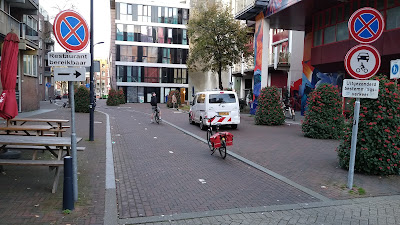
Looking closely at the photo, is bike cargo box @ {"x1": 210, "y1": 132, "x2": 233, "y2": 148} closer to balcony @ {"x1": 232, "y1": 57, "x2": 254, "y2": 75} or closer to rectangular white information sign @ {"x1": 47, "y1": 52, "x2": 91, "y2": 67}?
rectangular white information sign @ {"x1": 47, "y1": 52, "x2": 91, "y2": 67}

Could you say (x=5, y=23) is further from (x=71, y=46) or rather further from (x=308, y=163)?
(x=308, y=163)

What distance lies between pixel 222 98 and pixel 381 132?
873cm

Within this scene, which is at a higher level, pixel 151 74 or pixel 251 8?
pixel 251 8

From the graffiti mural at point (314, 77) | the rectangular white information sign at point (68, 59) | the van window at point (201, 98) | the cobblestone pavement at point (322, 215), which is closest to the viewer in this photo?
the cobblestone pavement at point (322, 215)

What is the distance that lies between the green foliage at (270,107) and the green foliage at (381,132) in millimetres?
10166

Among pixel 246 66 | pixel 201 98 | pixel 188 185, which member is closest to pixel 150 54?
pixel 246 66

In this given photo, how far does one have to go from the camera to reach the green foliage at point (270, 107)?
1683 cm

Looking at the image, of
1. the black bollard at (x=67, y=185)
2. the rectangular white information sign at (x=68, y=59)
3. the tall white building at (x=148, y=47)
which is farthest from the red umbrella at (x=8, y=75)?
the tall white building at (x=148, y=47)

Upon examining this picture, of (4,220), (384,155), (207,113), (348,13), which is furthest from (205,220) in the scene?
(348,13)

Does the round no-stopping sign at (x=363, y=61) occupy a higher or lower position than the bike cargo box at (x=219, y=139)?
higher

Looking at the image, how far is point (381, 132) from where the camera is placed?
254 inches

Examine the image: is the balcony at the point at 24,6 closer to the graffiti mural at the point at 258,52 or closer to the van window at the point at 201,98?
the van window at the point at 201,98

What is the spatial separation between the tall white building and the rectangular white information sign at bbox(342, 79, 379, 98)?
47.9m

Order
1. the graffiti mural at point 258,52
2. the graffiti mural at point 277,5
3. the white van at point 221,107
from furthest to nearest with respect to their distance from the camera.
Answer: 1. the graffiti mural at point 258,52
2. the graffiti mural at point 277,5
3. the white van at point 221,107
